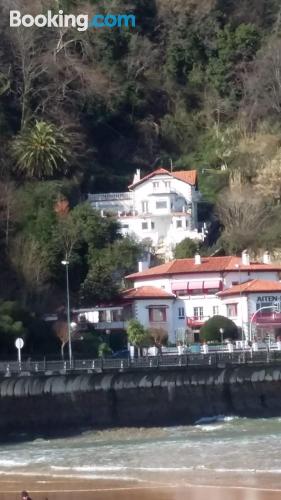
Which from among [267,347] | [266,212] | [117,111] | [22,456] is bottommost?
[22,456]

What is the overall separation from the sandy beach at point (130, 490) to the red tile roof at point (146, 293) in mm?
30064

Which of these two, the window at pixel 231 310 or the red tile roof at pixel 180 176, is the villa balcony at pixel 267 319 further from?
the red tile roof at pixel 180 176

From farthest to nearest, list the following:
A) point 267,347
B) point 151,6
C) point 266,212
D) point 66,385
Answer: point 151,6 → point 266,212 → point 267,347 → point 66,385

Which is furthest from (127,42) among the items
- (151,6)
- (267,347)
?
(267,347)

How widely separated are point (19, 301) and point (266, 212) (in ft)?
52.8

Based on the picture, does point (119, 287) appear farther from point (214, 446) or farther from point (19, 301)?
point (214, 446)

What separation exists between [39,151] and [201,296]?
10681 millimetres

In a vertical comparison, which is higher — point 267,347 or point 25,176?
point 25,176

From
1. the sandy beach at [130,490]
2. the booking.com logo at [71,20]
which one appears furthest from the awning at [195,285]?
the sandy beach at [130,490]

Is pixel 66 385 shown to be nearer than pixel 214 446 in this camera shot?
No

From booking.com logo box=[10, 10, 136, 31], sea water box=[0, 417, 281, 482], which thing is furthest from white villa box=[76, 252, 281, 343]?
sea water box=[0, 417, 281, 482]

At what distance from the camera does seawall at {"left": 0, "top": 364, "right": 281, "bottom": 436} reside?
1841 inches

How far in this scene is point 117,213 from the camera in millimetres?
76375

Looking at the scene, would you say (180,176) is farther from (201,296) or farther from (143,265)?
(201,296)
